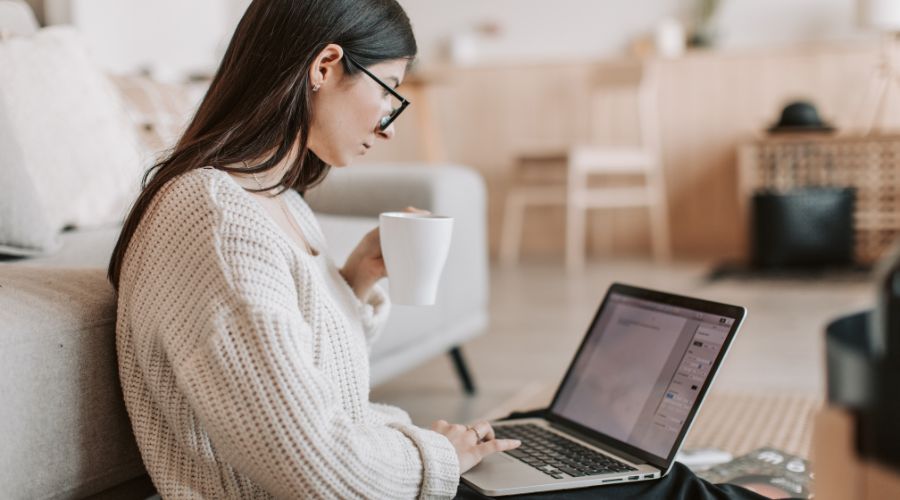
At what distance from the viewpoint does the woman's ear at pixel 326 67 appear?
99 centimetres

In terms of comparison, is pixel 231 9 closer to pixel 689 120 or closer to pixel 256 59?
pixel 689 120

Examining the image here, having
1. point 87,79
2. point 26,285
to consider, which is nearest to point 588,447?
point 26,285

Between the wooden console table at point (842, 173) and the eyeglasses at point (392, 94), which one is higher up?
the eyeglasses at point (392, 94)

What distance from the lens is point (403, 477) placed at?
2.89ft

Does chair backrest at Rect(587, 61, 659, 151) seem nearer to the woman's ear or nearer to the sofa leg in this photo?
the sofa leg

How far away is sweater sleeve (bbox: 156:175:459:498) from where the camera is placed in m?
0.81

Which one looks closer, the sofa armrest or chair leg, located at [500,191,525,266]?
the sofa armrest

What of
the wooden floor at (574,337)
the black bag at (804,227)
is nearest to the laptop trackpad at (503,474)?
the wooden floor at (574,337)

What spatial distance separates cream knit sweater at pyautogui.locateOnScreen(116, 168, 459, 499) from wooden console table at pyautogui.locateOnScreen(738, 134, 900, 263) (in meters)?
3.79

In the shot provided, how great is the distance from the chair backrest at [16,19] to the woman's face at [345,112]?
1101 millimetres

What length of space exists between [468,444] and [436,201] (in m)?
1.12

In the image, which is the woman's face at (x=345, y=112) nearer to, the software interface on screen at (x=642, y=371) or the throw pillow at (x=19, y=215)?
the software interface on screen at (x=642, y=371)

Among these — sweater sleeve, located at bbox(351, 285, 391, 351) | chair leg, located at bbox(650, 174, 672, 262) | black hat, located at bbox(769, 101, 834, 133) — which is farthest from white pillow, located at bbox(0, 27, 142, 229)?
chair leg, located at bbox(650, 174, 672, 262)

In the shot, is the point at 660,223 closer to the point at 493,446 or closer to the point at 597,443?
the point at 597,443
